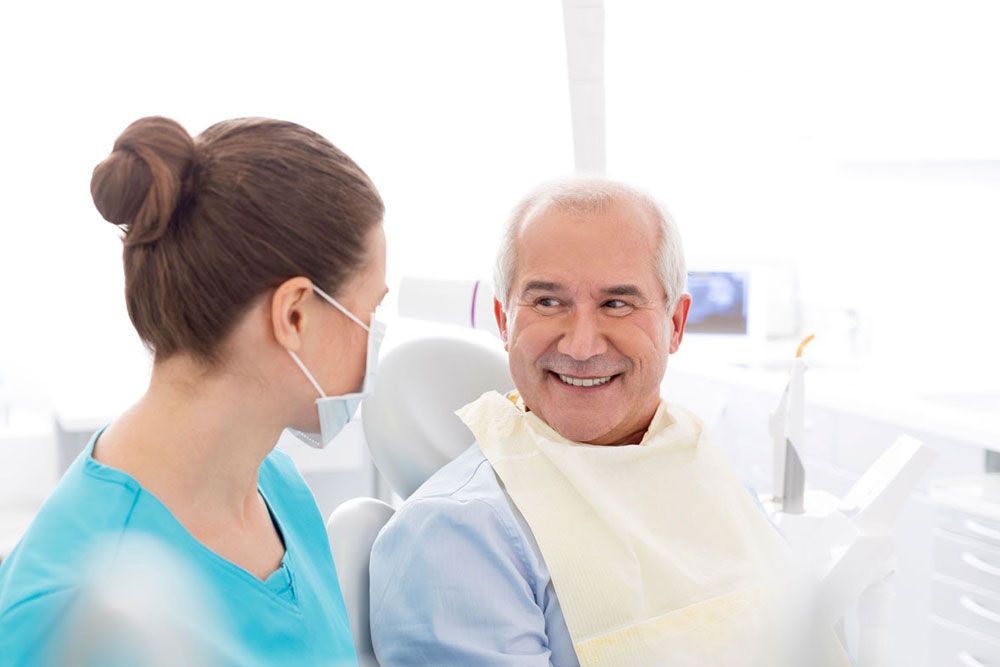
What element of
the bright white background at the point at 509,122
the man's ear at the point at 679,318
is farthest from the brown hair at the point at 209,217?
the bright white background at the point at 509,122

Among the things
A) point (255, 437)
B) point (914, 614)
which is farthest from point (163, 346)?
point (914, 614)

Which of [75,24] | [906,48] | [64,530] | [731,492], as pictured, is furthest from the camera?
[906,48]

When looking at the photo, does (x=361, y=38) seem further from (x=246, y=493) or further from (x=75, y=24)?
(x=246, y=493)

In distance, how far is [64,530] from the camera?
87 centimetres

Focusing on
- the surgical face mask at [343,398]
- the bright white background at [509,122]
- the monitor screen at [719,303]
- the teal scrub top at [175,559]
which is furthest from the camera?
the monitor screen at [719,303]

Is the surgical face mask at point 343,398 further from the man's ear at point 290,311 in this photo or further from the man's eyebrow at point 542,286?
the man's eyebrow at point 542,286

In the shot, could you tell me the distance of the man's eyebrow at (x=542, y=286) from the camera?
4.72ft

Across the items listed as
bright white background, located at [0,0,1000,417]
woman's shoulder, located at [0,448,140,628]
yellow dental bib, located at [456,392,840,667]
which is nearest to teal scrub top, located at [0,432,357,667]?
woman's shoulder, located at [0,448,140,628]

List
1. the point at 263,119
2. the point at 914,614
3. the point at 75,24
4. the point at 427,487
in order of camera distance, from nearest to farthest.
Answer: the point at 263,119 < the point at 427,487 < the point at 914,614 < the point at 75,24

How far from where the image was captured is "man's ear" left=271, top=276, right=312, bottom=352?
0.96 meters

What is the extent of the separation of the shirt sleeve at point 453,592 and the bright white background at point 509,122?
151 cm

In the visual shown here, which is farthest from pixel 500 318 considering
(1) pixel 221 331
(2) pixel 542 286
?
(1) pixel 221 331

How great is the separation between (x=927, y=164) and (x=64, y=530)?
9.26 feet

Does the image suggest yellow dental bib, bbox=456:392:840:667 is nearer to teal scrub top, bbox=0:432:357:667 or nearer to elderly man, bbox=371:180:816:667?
elderly man, bbox=371:180:816:667
